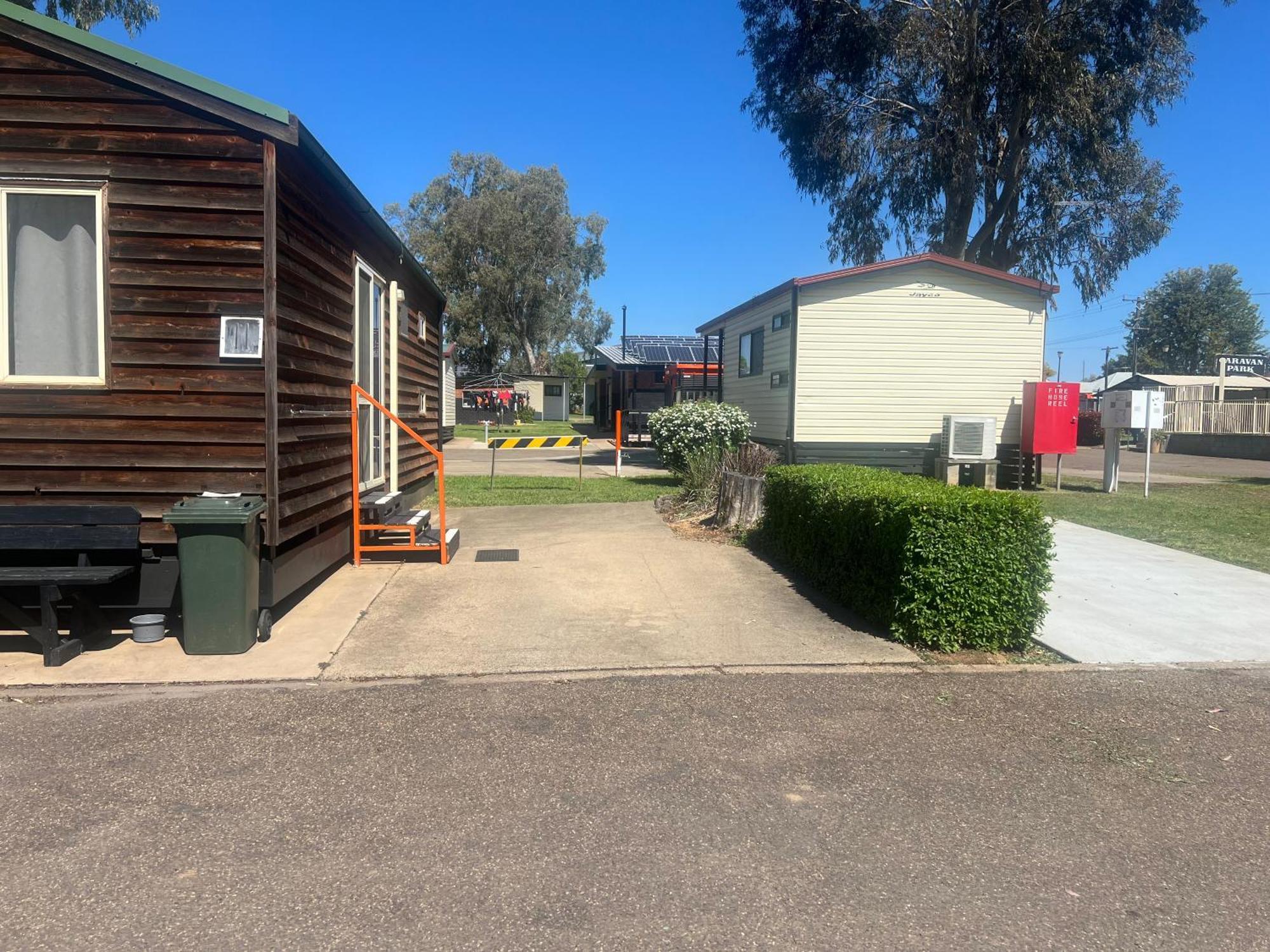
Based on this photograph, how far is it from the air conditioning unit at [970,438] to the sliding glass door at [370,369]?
9.21 meters

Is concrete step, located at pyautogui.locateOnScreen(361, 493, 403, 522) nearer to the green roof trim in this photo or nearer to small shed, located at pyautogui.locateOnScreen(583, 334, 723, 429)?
the green roof trim

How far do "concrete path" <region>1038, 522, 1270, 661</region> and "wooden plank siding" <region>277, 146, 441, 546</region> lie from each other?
5.30 metres

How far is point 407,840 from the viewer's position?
11.0ft

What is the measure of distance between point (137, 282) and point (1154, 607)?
7675 mm

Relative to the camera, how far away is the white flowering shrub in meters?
14.9

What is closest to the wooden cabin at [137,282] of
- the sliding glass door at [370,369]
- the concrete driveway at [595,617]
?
the concrete driveway at [595,617]

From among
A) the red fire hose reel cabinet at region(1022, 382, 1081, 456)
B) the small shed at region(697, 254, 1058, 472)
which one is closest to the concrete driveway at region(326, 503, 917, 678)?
the small shed at region(697, 254, 1058, 472)

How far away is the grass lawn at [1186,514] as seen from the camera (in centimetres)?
997

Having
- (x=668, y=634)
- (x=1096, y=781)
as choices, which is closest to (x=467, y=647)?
(x=668, y=634)

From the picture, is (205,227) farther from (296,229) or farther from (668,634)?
(668,634)

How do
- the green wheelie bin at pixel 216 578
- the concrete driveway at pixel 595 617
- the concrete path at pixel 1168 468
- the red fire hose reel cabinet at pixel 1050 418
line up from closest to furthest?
the green wheelie bin at pixel 216 578 → the concrete driveway at pixel 595 617 → the red fire hose reel cabinet at pixel 1050 418 → the concrete path at pixel 1168 468

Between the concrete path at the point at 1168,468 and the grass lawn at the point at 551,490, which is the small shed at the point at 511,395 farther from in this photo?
the grass lawn at the point at 551,490

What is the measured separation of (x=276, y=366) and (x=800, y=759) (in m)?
4.12

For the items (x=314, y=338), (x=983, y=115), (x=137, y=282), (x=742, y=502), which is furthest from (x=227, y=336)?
(x=983, y=115)
